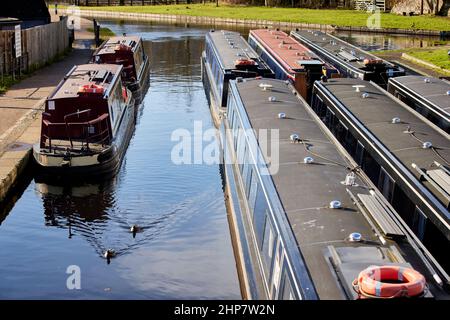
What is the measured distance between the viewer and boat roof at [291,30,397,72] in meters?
26.8

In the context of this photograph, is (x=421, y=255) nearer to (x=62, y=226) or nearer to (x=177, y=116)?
(x=62, y=226)

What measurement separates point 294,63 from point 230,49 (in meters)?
5.65

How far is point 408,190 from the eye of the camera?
13461 mm

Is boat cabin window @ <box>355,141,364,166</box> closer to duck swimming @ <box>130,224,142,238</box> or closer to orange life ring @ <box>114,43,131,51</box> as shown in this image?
duck swimming @ <box>130,224,142,238</box>

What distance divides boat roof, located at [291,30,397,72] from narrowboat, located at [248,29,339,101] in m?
1.05

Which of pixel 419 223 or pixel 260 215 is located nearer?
pixel 419 223

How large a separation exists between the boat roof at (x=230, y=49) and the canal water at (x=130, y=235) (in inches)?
148

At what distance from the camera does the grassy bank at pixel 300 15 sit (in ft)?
215

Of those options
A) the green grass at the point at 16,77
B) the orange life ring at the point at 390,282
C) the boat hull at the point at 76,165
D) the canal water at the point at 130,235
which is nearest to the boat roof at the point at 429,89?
the canal water at the point at 130,235

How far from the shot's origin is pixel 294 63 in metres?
25.9

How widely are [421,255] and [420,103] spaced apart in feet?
34.6

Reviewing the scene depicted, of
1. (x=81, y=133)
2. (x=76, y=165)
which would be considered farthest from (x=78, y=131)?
(x=76, y=165)

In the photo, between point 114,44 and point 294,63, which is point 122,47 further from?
point 294,63
